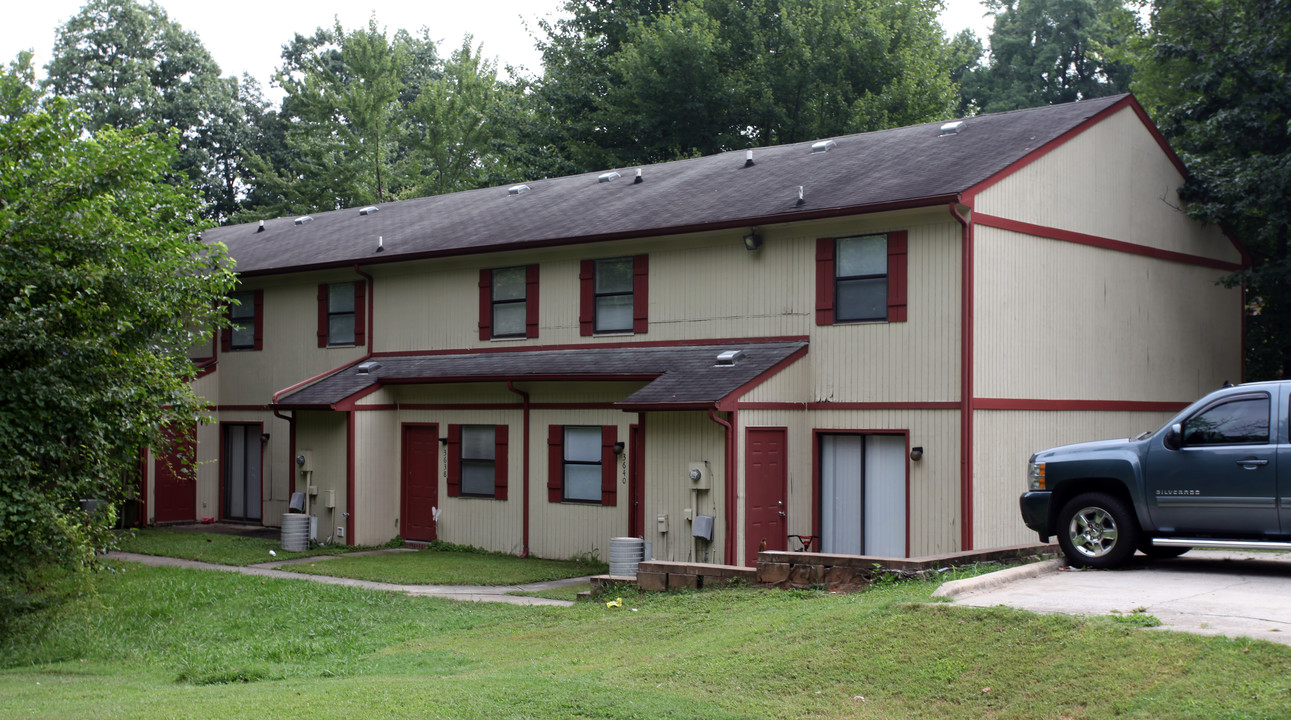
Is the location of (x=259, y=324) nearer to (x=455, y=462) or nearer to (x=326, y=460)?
(x=326, y=460)

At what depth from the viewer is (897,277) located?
1712 centimetres

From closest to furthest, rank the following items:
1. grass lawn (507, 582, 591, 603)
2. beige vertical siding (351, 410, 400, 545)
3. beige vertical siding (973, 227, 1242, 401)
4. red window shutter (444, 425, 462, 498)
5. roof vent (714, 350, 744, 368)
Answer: grass lawn (507, 582, 591, 603) → beige vertical siding (973, 227, 1242, 401) → roof vent (714, 350, 744, 368) → red window shutter (444, 425, 462, 498) → beige vertical siding (351, 410, 400, 545)

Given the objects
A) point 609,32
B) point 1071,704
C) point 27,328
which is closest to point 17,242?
point 27,328

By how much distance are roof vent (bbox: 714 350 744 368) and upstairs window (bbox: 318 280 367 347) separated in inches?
358

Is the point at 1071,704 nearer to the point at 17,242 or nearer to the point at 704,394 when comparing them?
the point at 704,394

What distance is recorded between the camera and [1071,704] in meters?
7.98

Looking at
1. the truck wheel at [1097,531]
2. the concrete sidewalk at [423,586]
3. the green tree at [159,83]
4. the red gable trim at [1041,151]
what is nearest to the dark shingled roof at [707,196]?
the red gable trim at [1041,151]

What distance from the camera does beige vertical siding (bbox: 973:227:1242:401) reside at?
55.6ft

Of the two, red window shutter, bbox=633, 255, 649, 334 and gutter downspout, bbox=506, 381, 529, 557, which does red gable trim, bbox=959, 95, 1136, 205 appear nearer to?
red window shutter, bbox=633, 255, 649, 334

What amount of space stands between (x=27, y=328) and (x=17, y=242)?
109 centimetres

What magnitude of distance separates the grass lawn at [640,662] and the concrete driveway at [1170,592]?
19.8 inches

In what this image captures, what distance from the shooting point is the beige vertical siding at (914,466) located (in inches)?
650

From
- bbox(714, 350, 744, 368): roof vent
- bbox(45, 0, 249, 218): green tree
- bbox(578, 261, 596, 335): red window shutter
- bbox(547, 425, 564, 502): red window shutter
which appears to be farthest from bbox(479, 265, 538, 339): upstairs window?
bbox(45, 0, 249, 218): green tree

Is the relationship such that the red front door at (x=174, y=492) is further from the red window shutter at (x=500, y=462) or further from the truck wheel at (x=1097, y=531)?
the truck wheel at (x=1097, y=531)
